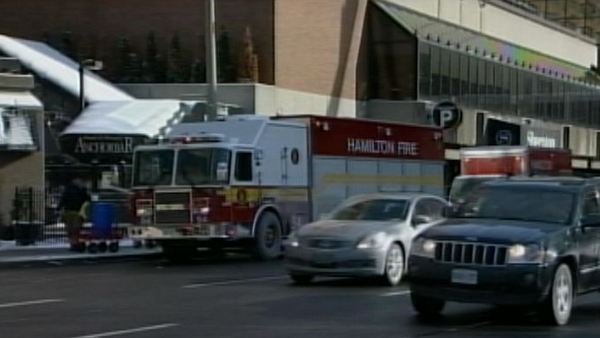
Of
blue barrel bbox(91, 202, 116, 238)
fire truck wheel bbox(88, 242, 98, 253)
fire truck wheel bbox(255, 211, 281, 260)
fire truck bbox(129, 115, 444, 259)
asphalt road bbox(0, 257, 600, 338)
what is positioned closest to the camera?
asphalt road bbox(0, 257, 600, 338)

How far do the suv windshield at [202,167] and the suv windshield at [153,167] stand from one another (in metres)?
0.25

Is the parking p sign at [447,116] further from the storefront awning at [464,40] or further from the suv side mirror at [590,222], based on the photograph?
the suv side mirror at [590,222]

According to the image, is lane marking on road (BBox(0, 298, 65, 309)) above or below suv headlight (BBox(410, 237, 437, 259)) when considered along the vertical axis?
below

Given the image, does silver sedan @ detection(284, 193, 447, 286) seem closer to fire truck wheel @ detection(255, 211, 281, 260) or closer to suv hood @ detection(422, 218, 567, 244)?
suv hood @ detection(422, 218, 567, 244)

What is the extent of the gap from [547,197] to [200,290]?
6106mm

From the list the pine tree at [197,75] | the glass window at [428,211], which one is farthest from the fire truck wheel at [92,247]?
the pine tree at [197,75]

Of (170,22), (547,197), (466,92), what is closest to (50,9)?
(170,22)

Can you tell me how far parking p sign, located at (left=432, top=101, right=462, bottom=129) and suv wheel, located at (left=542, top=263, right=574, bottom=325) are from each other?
33.4 meters

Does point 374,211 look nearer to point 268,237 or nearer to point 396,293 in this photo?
point 396,293

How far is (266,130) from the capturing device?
26594mm

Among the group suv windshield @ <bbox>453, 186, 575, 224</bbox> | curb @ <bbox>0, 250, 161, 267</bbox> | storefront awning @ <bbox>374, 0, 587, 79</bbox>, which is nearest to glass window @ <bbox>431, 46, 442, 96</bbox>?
storefront awning @ <bbox>374, 0, 587, 79</bbox>

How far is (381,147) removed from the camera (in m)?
31.5

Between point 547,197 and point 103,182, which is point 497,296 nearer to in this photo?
point 547,197

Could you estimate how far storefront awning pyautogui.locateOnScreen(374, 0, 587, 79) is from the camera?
51031 mm
